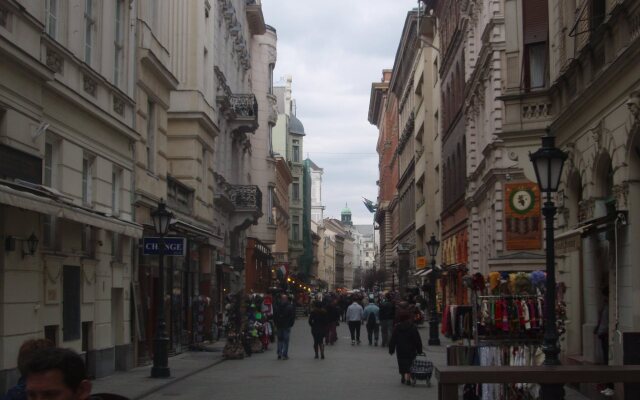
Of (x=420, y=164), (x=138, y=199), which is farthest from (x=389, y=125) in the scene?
(x=138, y=199)

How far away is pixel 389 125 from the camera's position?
354ft

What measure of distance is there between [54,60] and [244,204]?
27938 mm

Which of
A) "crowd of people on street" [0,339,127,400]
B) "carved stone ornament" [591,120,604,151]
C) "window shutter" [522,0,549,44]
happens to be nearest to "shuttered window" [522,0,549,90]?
"window shutter" [522,0,549,44]

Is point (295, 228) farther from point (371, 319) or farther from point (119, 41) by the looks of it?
point (119, 41)

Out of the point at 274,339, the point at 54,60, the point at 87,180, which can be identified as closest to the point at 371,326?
the point at 274,339

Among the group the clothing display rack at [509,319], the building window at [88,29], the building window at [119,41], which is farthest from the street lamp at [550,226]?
the building window at [119,41]

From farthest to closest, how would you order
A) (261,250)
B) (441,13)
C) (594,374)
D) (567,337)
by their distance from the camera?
(261,250) < (441,13) < (567,337) < (594,374)

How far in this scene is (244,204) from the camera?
152 ft

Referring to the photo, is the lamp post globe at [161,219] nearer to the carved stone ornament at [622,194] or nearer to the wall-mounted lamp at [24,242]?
the wall-mounted lamp at [24,242]

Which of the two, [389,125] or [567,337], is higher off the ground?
[389,125]

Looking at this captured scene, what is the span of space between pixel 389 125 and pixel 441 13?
5432cm

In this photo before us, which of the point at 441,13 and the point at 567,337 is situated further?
the point at 441,13

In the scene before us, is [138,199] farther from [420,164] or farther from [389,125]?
[389,125]

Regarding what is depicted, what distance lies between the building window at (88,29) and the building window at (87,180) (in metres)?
2.02
